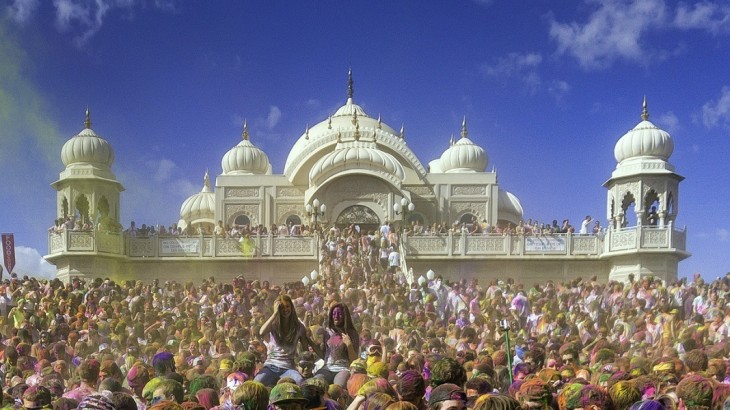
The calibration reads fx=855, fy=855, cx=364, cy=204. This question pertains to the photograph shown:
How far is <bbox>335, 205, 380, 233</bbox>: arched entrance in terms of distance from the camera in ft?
108

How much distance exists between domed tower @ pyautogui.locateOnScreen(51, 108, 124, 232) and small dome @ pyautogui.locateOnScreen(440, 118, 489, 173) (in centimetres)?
1551

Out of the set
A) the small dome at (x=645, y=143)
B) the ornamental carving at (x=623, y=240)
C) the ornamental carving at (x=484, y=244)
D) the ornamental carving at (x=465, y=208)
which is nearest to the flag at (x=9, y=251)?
the ornamental carving at (x=484, y=244)

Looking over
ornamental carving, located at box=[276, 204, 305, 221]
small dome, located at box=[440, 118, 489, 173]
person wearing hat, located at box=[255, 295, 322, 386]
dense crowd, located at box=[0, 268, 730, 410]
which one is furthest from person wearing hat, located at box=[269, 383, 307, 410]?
small dome, located at box=[440, 118, 489, 173]

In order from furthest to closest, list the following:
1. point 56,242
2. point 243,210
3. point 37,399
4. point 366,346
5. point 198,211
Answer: point 198,211, point 243,210, point 56,242, point 366,346, point 37,399

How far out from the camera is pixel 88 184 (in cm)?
3122

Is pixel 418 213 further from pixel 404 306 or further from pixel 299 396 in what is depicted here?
pixel 299 396

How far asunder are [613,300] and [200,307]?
906 centimetres

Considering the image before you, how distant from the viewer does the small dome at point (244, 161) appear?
40406 millimetres

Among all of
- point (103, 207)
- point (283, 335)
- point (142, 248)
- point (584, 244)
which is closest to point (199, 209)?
point (103, 207)

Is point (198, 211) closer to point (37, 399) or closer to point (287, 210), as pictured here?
point (287, 210)

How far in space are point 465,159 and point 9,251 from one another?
69.4 feet

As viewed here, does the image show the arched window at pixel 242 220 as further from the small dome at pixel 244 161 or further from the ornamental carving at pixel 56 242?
the ornamental carving at pixel 56 242

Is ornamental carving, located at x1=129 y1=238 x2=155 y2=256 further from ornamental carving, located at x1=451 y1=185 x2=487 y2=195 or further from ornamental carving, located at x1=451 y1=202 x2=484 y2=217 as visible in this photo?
ornamental carving, located at x1=451 y1=185 x2=487 y2=195

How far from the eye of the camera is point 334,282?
22984 millimetres
